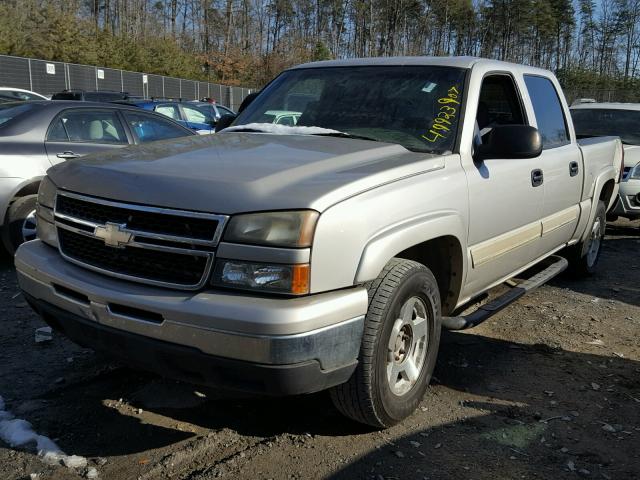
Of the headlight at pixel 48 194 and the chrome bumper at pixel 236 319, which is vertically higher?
the headlight at pixel 48 194

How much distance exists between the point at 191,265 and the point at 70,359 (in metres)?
1.84

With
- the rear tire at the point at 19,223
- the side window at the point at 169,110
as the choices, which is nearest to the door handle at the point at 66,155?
the rear tire at the point at 19,223

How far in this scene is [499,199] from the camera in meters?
3.84

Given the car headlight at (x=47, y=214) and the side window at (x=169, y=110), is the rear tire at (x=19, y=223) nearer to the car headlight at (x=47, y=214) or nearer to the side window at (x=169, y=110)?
the car headlight at (x=47, y=214)

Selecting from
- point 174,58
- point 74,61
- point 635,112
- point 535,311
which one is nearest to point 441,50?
point 174,58

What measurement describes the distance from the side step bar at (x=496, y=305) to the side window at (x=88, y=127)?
4176 mm

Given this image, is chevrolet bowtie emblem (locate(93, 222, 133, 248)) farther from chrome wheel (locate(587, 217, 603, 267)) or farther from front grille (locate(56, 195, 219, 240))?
chrome wheel (locate(587, 217, 603, 267))

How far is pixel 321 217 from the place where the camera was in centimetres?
253

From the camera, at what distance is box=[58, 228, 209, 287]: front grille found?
2605 mm

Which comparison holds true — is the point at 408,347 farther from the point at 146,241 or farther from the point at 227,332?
the point at 146,241

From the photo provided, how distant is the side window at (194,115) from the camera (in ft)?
47.8

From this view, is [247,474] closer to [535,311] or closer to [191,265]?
[191,265]

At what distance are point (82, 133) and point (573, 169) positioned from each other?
4.59 m

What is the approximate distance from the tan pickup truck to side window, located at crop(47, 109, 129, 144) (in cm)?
274
